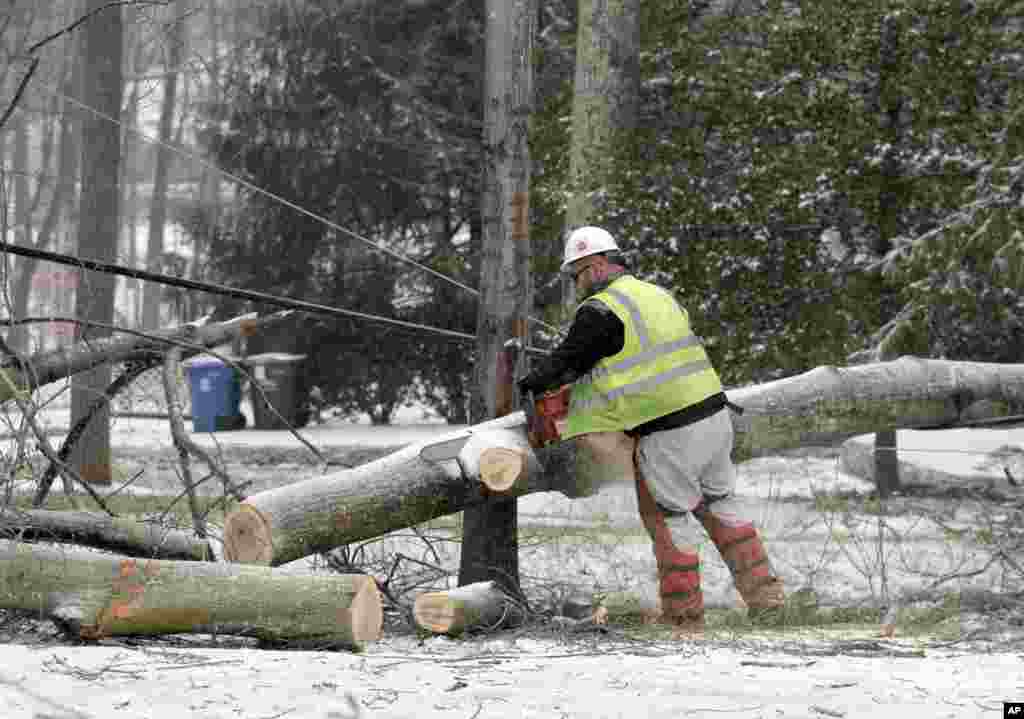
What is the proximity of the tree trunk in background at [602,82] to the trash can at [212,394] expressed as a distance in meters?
7.54

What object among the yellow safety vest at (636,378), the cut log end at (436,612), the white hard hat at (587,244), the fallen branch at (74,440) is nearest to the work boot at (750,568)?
A: the yellow safety vest at (636,378)

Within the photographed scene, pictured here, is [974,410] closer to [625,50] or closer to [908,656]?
[908,656]

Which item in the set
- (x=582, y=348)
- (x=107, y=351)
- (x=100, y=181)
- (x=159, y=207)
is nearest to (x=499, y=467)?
(x=582, y=348)

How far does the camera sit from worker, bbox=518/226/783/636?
22.4 feet

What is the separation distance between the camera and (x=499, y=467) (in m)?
6.76

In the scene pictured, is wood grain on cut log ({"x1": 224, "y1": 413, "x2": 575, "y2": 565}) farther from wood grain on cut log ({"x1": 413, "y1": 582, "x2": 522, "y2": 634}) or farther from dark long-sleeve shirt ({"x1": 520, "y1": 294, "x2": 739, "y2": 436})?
wood grain on cut log ({"x1": 413, "y1": 582, "x2": 522, "y2": 634})

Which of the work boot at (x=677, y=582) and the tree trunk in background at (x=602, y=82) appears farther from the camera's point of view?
the tree trunk in background at (x=602, y=82)

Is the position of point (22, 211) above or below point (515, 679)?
above

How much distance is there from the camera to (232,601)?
18.1ft

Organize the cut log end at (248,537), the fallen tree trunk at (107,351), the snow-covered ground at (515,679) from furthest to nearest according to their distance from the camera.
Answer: the fallen tree trunk at (107,351) → the cut log end at (248,537) → the snow-covered ground at (515,679)

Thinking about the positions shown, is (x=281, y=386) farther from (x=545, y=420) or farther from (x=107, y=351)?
(x=545, y=420)

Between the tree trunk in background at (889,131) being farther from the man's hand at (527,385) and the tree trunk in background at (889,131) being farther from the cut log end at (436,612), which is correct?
the cut log end at (436,612)

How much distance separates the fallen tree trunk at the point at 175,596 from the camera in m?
5.43

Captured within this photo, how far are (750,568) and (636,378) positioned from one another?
102cm
